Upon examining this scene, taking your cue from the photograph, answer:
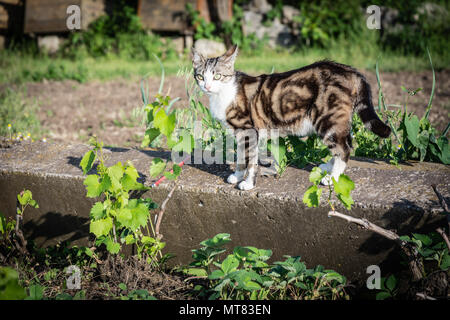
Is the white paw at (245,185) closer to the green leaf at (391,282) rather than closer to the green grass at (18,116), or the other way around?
the green leaf at (391,282)

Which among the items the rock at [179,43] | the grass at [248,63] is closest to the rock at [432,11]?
the grass at [248,63]

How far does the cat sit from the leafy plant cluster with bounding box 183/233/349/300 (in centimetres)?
41

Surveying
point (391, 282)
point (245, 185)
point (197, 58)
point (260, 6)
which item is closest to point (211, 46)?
point (260, 6)

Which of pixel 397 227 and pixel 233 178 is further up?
pixel 233 178

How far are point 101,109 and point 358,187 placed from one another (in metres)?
4.08

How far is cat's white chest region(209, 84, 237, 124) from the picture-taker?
239 centimetres

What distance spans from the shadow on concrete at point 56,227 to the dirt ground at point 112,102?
1.46 m

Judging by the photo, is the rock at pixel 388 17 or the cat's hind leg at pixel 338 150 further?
the rock at pixel 388 17

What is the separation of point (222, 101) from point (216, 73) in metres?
Result: 0.19

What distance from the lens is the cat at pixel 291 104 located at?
2129 mm

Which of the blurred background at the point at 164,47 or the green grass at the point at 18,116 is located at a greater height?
the blurred background at the point at 164,47

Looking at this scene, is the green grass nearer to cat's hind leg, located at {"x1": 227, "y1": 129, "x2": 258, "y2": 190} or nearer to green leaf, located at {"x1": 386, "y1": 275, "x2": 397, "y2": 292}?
cat's hind leg, located at {"x1": 227, "y1": 129, "x2": 258, "y2": 190}

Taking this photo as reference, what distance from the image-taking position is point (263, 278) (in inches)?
68.1

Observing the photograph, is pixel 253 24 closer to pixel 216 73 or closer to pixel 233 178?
pixel 216 73
